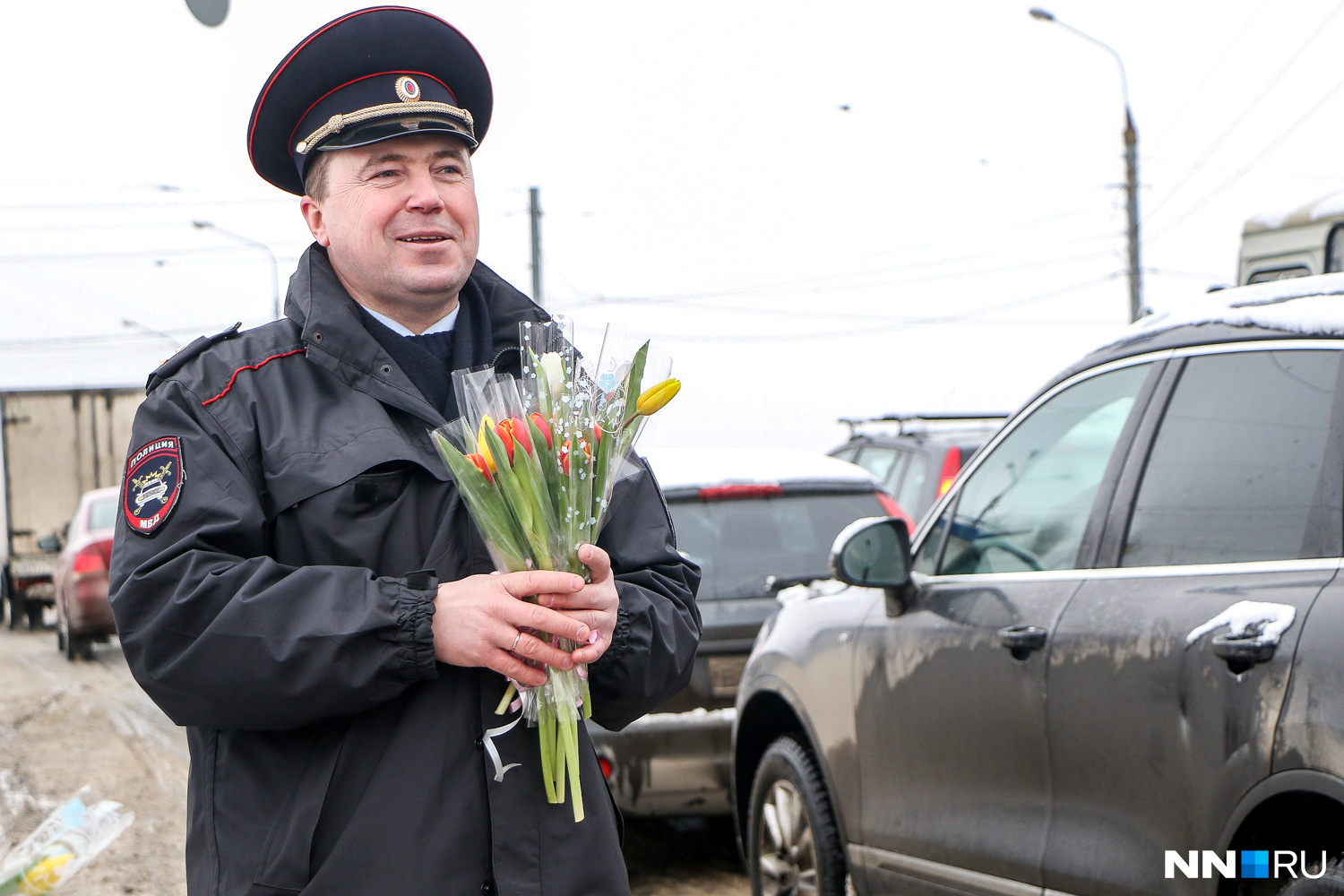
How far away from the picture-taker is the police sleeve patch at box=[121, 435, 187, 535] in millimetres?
2086

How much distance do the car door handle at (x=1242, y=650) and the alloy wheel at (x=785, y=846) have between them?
2063 millimetres

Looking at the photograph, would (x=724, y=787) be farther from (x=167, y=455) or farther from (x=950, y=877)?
(x=167, y=455)

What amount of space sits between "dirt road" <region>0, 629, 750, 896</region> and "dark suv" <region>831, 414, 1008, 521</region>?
381cm

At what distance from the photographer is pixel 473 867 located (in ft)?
7.11

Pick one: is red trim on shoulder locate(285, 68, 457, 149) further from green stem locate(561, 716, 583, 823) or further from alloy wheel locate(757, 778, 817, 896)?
alloy wheel locate(757, 778, 817, 896)

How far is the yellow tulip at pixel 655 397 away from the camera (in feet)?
7.40

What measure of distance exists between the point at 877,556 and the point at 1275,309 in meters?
1.39

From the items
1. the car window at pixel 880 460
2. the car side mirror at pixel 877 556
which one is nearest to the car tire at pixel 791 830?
the car side mirror at pixel 877 556

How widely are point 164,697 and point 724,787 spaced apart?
3935 millimetres

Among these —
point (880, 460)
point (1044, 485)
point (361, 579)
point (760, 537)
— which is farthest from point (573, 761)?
point (880, 460)

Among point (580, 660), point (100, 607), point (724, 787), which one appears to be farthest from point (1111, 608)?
point (100, 607)

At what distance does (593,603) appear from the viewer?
2154 millimetres

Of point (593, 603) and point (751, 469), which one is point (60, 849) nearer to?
point (593, 603)

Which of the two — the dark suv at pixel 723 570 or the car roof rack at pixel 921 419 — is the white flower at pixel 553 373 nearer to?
the dark suv at pixel 723 570
